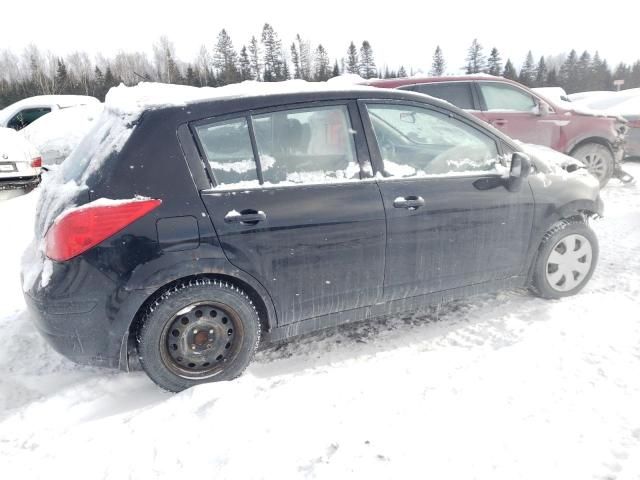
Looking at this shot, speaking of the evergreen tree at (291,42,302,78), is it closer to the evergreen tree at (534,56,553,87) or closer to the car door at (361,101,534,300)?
the evergreen tree at (534,56,553,87)

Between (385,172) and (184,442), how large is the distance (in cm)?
194

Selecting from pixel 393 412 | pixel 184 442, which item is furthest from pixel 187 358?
pixel 393 412

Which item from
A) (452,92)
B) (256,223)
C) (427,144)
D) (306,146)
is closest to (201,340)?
(256,223)

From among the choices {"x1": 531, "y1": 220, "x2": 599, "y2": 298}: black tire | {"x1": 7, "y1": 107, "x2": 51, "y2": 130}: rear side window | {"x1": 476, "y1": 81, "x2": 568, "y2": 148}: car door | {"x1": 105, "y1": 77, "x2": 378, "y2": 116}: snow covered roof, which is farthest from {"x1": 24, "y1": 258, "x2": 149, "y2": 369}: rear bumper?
{"x1": 7, "y1": 107, "x2": 51, "y2": 130}: rear side window

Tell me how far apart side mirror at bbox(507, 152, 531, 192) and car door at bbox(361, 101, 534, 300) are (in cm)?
6

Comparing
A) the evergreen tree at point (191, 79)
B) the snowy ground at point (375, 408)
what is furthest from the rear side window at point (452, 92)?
the evergreen tree at point (191, 79)

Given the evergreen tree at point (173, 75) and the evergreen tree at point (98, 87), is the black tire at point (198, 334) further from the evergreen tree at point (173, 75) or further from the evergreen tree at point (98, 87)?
the evergreen tree at point (173, 75)

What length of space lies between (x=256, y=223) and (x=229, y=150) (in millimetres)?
459

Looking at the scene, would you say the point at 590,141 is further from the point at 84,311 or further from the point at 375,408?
the point at 84,311

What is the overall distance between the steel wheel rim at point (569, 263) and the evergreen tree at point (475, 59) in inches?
2916

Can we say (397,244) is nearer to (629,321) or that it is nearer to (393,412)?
(393,412)

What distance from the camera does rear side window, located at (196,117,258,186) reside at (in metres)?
2.61

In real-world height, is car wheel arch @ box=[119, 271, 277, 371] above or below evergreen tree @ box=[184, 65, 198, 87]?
below

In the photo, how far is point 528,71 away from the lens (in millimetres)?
68062
